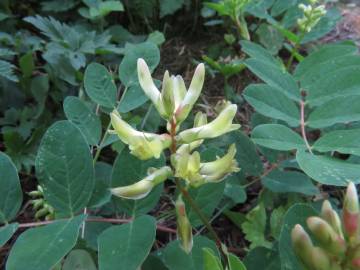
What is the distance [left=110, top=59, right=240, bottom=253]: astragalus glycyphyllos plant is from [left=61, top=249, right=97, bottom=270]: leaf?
23 cm

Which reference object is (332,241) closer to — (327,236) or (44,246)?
(327,236)

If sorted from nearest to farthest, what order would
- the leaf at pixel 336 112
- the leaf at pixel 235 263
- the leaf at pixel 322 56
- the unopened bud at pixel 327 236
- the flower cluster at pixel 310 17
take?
the unopened bud at pixel 327 236 < the leaf at pixel 235 263 < the leaf at pixel 336 112 < the leaf at pixel 322 56 < the flower cluster at pixel 310 17

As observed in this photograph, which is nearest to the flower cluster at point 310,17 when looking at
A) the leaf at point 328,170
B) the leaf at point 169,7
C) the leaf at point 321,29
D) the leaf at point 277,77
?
the leaf at point 321,29

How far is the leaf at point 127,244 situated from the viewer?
97 cm

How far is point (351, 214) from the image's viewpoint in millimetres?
777

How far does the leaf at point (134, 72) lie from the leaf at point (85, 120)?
0.09 m

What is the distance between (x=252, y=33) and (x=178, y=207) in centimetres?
152

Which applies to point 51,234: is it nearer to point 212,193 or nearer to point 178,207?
point 178,207

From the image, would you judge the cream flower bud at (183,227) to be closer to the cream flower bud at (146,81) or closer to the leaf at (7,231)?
the cream flower bud at (146,81)

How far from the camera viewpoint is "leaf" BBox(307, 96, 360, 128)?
125 cm

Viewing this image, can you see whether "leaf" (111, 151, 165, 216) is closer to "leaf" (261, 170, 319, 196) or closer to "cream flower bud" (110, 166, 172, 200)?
"cream flower bud" (110, 166, 172, 200)

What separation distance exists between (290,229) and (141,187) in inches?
12.2

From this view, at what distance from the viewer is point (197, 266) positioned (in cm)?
108

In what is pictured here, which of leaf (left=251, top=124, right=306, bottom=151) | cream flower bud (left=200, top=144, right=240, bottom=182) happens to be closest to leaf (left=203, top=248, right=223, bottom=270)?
cream flower bud (left=200, top=144, right=240, bottom=182)
